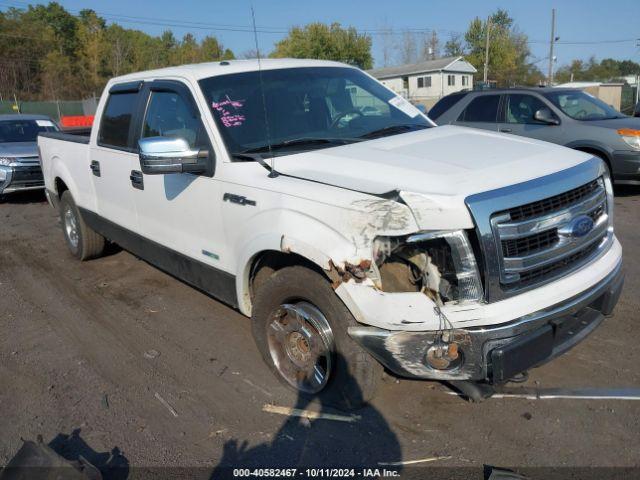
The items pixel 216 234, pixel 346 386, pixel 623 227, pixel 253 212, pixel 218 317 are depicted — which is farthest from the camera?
pixel 623 227

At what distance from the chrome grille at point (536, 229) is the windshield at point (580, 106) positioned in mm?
6492

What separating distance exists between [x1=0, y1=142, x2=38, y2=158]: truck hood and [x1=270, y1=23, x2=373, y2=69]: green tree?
156 feet

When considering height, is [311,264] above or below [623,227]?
above

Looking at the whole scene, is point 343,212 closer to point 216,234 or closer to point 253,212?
point 253,212

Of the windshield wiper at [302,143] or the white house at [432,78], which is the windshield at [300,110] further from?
the white house at [432,78]

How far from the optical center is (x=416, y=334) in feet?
8.98

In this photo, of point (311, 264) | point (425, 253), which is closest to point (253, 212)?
point (311, 264)

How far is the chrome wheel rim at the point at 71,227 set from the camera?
648cm

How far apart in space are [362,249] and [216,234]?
4.67ft

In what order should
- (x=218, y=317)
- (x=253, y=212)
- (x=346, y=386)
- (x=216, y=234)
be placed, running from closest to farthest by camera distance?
(x=346, y=386), (x=253, y=212), (x=216, y=234), (x=218, y=317)

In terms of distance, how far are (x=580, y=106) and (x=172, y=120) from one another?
7.49 m

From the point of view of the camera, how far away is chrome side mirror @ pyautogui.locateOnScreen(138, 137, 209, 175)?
11.6 ft

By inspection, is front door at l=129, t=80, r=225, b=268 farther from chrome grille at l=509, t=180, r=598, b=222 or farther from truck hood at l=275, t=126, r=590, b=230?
chrome grille at l=509, t=180, r=598, b=222

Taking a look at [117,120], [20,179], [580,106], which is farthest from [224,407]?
[20,179]
